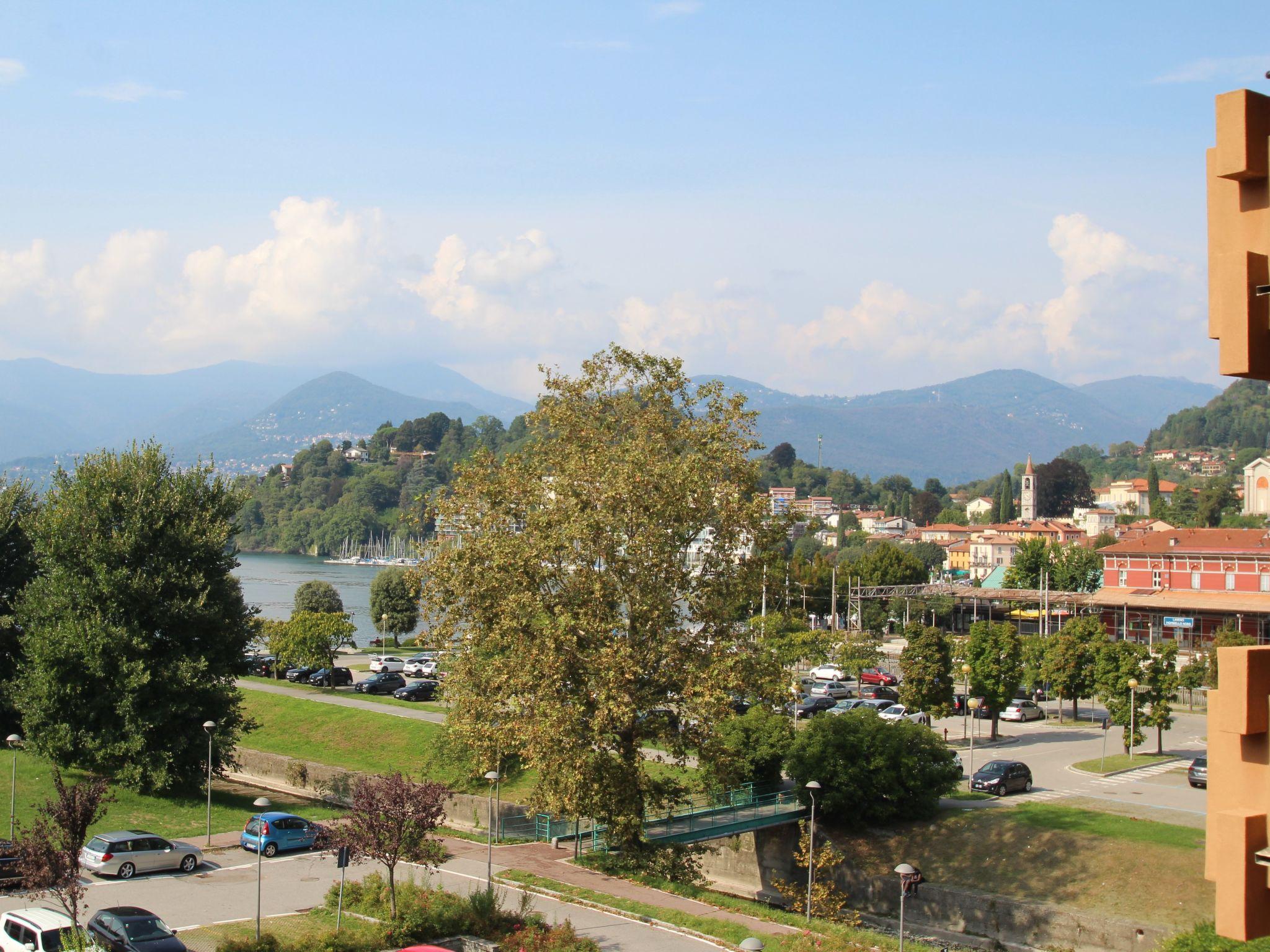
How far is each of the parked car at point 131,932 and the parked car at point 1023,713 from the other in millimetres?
35917

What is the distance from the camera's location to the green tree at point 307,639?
1988 inches

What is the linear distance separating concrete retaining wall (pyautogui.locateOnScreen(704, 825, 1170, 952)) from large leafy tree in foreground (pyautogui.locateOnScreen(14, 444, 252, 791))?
13.8 metres

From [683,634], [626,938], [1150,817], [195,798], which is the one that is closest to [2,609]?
[195,798]

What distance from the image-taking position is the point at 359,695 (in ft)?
153

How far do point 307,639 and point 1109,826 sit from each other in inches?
1415

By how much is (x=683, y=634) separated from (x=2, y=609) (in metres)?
23.9

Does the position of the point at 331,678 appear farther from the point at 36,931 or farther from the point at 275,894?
the point at 36,931

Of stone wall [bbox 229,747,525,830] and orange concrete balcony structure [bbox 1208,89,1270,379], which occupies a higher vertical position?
orange concrete balcony structure [bbox 1208,89,1270,379]

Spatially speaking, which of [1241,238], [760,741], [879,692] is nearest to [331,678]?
[879,692]

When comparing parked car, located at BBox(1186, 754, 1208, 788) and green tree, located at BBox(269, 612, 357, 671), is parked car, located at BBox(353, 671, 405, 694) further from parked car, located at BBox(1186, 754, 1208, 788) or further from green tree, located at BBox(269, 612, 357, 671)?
parked car, located at BBox(1186, 754, 1208, 788)

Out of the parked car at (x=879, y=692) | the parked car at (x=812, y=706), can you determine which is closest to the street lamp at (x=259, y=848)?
the parked car at (x=812, y=706)

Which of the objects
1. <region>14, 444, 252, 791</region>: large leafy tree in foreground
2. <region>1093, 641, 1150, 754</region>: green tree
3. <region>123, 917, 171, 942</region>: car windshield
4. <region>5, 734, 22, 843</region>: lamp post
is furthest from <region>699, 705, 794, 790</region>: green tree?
<region>5, 734, 22, 843</region>: lamp post

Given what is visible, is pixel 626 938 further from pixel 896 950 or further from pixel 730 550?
pixel 730 550

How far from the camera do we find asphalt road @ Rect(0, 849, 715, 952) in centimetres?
1786
